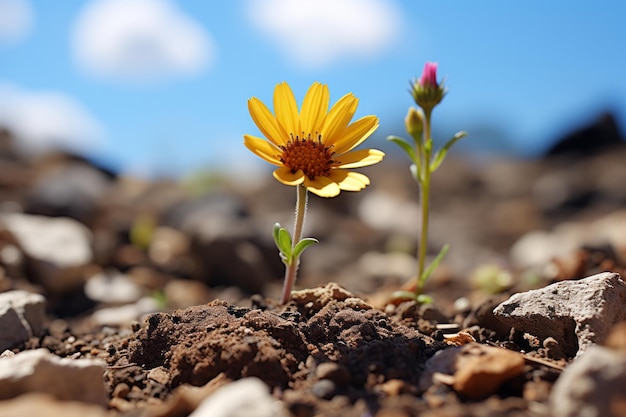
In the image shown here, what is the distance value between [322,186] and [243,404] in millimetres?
1143

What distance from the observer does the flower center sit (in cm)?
276

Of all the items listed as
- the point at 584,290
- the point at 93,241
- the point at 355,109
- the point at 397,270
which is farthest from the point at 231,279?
the point at 584,290

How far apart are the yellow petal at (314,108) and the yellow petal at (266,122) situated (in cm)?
11

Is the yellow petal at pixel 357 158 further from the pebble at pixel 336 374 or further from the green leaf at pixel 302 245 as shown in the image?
the pebble at pixel 336 374

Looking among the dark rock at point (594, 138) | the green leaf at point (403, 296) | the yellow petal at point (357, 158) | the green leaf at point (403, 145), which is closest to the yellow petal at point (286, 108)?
the yellow petal at point (357, 158)

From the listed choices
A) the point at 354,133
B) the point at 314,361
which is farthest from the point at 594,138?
the point at 314,361

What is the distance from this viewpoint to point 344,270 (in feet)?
29.8

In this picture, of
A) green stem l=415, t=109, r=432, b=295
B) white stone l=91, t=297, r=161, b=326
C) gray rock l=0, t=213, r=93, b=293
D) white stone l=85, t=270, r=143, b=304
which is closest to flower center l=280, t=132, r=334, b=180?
green stem l=415, t=109, r=432, b=295

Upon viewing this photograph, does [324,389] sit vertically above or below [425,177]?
below

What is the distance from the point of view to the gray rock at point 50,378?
2.06 m

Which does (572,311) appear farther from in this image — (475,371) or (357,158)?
(357,158)

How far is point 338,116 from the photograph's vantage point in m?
2.92

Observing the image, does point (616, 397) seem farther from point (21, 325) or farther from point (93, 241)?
point (93, 241)

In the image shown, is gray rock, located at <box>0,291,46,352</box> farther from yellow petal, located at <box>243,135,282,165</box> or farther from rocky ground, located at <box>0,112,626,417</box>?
yellow petal, located at <box>243,135,282,165</box>
